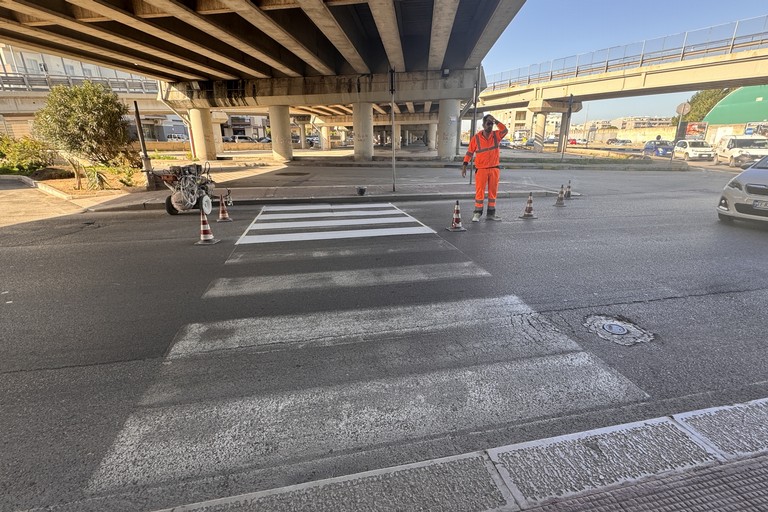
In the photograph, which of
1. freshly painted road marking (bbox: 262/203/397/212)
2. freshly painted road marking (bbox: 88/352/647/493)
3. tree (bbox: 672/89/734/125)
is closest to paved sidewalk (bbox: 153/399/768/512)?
freshly painted road marking (bbox: 88/352/647/493)

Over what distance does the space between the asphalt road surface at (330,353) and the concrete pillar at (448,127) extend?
20.2 metres

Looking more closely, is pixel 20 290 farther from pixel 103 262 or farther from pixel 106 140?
pixel 106 140

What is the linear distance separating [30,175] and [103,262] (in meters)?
16.7

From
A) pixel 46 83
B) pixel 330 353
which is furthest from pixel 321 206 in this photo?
pixel 46 83

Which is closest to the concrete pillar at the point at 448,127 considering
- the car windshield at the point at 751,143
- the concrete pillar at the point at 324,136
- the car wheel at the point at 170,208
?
the car wheel at the point at 170,208

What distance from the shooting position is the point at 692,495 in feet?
6.71

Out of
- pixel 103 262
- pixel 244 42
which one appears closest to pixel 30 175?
pixel 244 42

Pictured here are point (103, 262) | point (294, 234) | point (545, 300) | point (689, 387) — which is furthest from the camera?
point (294, 234)

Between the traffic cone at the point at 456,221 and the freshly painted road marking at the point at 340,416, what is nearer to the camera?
the freshly painted road marking at the point at 340,416

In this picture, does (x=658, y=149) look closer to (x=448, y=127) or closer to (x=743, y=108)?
(x=448, y=127)

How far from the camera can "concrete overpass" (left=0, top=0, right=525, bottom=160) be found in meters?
12.2

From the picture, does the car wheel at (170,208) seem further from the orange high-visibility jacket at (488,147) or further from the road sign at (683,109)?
the road sign at (683,109)

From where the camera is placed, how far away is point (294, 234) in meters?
7.89

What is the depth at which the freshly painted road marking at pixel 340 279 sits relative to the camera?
5.02 meters
